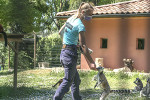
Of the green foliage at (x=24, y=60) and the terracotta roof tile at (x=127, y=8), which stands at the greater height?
the terracotta roof tile at (x=127, y=8)

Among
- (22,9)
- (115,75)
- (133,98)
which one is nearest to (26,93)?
(133,98)

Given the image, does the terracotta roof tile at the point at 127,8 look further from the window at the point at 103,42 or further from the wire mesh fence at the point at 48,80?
the wire mesh fence at the point at 48,80

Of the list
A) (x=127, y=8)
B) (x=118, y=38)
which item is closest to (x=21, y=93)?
(x=118, y=38)

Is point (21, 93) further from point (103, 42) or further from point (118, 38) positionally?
point (103, 42)

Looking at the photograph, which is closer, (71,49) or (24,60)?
(71,49)

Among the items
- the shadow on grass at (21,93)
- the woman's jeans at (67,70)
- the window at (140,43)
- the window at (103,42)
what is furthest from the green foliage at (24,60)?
the woman's jeans at (67,70)

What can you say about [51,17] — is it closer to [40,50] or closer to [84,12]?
[40,50]

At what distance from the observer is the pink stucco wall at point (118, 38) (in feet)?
35.6

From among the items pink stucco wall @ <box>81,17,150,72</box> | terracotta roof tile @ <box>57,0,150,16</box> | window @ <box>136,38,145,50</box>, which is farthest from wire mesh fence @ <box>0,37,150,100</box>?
terracotta roof tile @ <box>57,0,150,16</box>

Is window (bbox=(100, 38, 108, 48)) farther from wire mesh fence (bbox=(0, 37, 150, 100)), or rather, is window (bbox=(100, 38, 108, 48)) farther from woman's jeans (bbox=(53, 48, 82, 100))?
woman's jeans (bbox=(53, 48, 82, 100))

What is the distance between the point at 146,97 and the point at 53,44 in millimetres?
10186

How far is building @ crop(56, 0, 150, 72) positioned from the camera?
35.5 feet

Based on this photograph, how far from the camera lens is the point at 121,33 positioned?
10.5 m

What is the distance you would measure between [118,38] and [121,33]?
733mm
